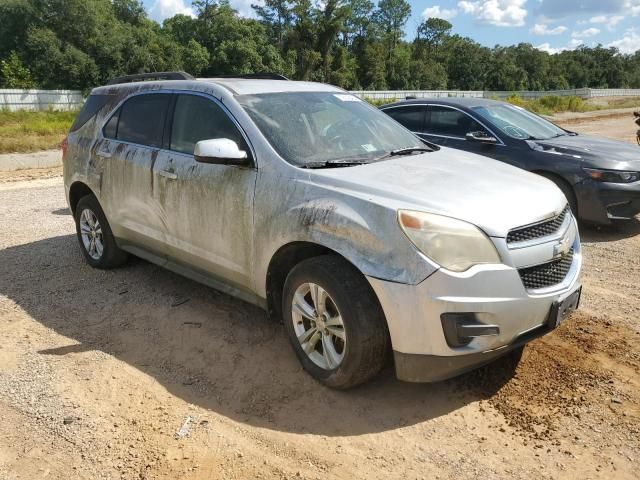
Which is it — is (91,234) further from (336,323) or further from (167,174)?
(336,323)

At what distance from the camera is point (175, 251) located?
4480 mm

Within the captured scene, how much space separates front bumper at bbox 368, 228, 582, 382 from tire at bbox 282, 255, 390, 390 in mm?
123

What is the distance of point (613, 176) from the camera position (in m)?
6.52

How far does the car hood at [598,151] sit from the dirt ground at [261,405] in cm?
234

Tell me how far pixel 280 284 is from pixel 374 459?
134 centimetres

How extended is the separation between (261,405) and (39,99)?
4535cm

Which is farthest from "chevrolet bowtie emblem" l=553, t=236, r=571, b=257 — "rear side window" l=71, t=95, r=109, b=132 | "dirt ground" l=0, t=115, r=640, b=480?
"rear side window" l=71, t=95, r=109, b=132

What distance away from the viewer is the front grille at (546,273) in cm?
304

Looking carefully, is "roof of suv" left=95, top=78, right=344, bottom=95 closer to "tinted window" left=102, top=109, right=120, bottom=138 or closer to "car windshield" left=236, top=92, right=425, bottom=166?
"car windshield" left=236, top=92, right=425, bottom=166

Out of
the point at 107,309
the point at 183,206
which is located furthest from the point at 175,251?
the point at 107,309

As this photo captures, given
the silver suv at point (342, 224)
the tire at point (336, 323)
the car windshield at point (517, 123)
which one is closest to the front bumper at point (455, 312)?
the silver suv at point (342, 224)

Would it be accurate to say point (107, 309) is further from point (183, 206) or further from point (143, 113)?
point (143, 113)

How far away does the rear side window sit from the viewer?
17.9 feet

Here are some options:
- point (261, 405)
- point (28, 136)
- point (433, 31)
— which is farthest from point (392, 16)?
point (261, 405)
